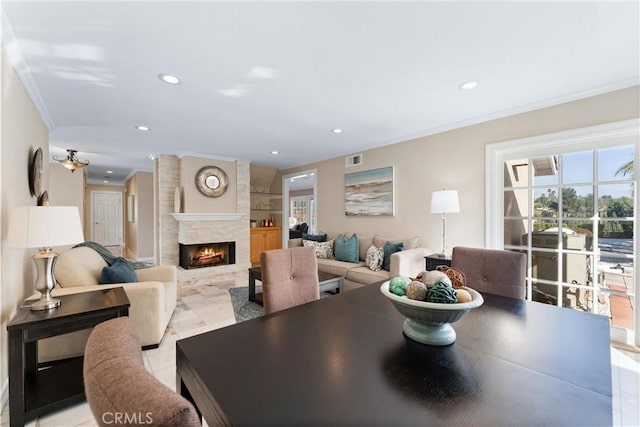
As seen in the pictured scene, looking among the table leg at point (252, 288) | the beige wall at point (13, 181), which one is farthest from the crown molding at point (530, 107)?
the beige wall at point (13, 181)

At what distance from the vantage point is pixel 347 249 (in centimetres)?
429

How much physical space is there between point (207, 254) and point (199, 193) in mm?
1202

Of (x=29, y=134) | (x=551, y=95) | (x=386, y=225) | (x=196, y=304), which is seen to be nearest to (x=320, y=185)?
(x=386, y=225)

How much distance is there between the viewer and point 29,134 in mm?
2502

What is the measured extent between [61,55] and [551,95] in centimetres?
413

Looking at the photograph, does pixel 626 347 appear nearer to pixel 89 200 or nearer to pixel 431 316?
pixel 431 316

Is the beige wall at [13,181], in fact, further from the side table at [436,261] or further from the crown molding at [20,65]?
the side table at [436,261]

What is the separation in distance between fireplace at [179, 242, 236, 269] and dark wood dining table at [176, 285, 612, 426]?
447cm

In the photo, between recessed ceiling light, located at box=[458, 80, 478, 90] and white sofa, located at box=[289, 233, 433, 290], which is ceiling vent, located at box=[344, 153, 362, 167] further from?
recessed ceiling light, located at box=[458, 80, 478, 90]

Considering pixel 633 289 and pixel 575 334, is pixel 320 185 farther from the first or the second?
pixel 575 334

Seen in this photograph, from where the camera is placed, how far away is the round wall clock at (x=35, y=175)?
2.46 metres

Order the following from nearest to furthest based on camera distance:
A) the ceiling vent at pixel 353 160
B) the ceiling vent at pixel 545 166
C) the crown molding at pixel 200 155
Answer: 1. the ceiling vent at pixel 545 166
2. the ceiling vent at pixel 353 160
3. the crown molding at pixel 200 155

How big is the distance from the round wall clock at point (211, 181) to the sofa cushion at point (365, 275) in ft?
10.4

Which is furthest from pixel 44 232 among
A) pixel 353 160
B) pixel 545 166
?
pixel 545 166
